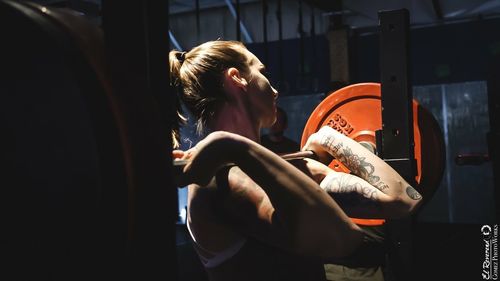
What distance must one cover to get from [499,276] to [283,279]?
244cm

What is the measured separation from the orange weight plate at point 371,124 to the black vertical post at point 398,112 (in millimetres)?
83

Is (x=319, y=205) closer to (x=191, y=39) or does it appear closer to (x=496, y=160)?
(x=496, y=160)

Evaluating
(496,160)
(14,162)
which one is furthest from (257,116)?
(496,160)

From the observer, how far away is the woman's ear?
5.50 feet

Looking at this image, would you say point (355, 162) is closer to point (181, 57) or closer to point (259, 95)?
point (259, 95)

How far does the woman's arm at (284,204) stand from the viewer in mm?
1077

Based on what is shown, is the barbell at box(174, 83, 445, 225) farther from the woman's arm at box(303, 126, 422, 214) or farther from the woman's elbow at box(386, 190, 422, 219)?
the woman's elbow at box(386, 190, 422, 219)

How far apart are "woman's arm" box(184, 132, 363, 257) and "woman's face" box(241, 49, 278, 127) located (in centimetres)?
44

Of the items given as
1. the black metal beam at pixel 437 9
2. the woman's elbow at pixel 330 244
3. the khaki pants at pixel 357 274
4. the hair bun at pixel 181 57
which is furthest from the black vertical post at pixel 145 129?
the black metal beam at pixel 437 9

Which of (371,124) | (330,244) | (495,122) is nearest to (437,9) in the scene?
(495,122)

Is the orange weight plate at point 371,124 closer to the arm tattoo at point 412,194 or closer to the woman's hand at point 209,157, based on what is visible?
the arm tattoo at point 412,194

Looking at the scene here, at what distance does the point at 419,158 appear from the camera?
2.02 metres

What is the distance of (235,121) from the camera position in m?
1.69

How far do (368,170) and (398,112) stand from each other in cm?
37
